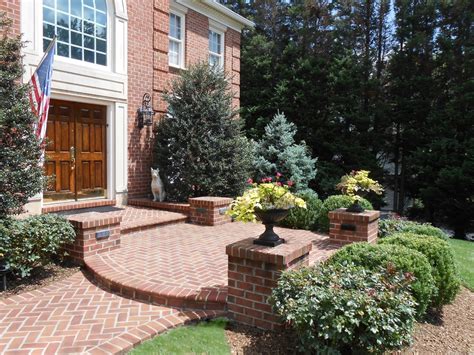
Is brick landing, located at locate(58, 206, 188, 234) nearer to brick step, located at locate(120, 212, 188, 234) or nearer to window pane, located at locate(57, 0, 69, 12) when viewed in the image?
brick step, located at locate(120, 212, 188, 234)

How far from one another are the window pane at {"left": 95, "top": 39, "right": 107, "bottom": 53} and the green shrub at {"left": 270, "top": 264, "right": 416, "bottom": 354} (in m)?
7.60

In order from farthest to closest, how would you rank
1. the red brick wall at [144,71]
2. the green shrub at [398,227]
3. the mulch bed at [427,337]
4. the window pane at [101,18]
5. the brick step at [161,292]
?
the red brick wall at [144,71]
the window pane at [101,18]
the green shrub at [398,227]
the brick step at [161,292]
the mulch bed at [427,337]

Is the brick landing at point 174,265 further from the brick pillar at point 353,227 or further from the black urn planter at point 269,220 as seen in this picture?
the black urn planter at point 269,220

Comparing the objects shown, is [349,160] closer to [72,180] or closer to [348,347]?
[72,180]

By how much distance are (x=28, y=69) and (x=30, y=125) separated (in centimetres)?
268

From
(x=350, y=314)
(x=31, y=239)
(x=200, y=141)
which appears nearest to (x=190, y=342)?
(x=350, y=314)

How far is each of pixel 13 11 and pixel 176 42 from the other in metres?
5.01

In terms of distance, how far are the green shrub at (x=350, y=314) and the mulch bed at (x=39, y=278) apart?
3.11 metres

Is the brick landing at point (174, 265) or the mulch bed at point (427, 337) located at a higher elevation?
the brick landing at point (174, 265)

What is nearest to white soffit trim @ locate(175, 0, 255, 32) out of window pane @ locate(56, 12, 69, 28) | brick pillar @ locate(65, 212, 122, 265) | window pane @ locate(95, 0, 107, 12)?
window pane @ locate(95, 0, 107, 12)

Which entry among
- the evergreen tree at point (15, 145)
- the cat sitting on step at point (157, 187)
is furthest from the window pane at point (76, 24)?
the cat sitting on step at point (157, 187)

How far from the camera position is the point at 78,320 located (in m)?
3.57

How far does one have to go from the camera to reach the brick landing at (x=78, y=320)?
10.1 feet

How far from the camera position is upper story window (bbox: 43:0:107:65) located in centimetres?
754
